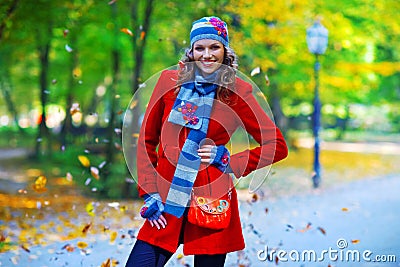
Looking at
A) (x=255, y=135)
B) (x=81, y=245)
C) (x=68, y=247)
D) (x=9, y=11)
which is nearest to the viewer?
(x=255, y=135)

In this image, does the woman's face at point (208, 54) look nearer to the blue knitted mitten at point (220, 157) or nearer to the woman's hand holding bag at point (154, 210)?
the blue knitted mitten at point (220, 157)

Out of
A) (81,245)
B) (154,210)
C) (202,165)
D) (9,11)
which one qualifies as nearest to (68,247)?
(81,245)

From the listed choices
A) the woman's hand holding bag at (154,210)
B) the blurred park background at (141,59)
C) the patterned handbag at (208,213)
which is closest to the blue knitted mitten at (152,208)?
the woman's hand holding bag at (154,210)

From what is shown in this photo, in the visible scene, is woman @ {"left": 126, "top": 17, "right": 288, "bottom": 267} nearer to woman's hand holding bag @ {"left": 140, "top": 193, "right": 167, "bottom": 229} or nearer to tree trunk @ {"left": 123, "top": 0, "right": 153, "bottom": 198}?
woman's hand holding bag @ {"left": 140, "top": 193, "right": 167, "bottom": 229}

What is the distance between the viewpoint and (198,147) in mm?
2355

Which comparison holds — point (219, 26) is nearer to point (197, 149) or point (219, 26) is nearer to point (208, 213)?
point (197, 149)

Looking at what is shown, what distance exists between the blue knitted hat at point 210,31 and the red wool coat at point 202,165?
18 cm

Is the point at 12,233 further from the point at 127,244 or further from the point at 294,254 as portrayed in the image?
the point at 294,254

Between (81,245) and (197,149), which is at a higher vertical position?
(197,149)

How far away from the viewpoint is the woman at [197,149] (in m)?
2.36

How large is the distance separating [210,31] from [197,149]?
511 mm

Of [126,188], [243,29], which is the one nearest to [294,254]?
[126,188]

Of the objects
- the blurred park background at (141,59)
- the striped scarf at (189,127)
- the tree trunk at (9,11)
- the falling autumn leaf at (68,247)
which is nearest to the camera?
the striped scarf at (189,127)

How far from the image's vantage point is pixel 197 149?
2352 millimetres
